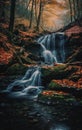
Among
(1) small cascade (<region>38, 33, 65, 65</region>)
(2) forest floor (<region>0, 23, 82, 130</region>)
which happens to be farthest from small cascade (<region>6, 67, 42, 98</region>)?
(1) small cascade (<region>38, 33, 65, 65</region>)

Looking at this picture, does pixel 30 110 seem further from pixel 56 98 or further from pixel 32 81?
pixel 32 81

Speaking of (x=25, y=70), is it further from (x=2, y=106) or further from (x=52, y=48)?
(x=52, y=48)

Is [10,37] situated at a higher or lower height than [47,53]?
higher

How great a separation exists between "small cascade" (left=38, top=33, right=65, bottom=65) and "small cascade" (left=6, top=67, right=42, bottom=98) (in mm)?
5551

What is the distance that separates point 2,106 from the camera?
34.4 feet

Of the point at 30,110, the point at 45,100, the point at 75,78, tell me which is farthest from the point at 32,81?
the point at 30,110

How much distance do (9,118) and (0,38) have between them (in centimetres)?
1211

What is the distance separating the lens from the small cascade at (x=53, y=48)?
21989 millimetres

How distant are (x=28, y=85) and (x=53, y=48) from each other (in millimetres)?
9896

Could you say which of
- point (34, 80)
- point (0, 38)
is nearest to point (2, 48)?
point (0, 38)

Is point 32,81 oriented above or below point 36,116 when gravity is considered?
below

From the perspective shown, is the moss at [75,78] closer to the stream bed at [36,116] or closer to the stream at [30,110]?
the stream at [30,110]

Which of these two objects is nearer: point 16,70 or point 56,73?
point 56,73

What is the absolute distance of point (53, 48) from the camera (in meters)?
24.0
